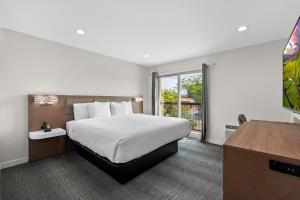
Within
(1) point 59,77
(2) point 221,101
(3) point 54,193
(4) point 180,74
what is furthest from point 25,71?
(2) point 221,101

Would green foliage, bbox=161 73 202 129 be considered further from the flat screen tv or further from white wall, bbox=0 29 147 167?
the flat screen tv

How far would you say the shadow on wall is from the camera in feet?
8.10

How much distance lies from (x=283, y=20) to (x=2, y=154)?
529cm

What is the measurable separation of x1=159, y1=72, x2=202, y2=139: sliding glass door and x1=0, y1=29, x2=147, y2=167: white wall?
8.08 ft

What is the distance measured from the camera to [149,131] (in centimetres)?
231

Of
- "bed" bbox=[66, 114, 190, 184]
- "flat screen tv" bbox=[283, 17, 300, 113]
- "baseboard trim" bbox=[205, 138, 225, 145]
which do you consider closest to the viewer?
"flat screen tv" bbox=[283, 17, 300, 113]

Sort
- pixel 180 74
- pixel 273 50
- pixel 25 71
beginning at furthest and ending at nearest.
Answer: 1. pixel 180 74
2. pixel 273 50
3. pixel 25 71

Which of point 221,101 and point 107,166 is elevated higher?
point 221,101

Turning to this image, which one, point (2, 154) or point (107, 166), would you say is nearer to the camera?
point (107, 166)

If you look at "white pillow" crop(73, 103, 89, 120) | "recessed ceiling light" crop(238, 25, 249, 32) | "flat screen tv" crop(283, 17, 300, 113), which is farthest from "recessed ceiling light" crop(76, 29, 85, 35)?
"flat screen tv" crop(283, 17, 300, 113)

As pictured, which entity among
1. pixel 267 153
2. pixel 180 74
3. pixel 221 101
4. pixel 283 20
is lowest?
pixel 267 153

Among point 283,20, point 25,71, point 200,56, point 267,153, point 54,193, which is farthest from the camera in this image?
point 200,56

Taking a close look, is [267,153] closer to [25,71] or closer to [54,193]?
[54,193]

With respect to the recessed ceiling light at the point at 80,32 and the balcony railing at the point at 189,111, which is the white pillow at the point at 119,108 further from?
the recessed ceiling light at the point at 80,32
